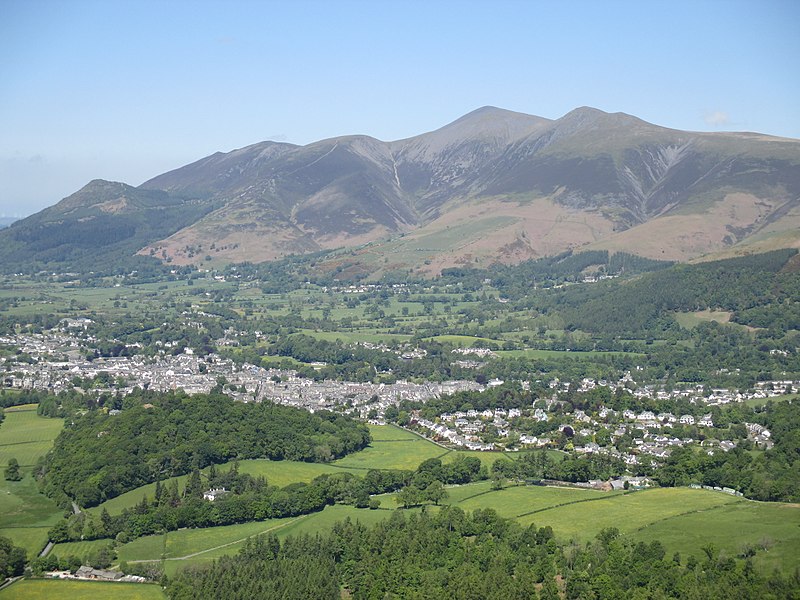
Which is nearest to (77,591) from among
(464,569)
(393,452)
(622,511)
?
(464,569)

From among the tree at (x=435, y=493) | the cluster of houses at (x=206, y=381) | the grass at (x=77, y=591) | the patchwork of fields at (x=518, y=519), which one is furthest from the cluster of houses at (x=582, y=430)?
the grass at (x=77, y=591)

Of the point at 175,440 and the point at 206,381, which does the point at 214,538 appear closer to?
the point at 175,440

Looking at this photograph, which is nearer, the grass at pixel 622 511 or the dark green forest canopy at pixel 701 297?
the grass at pixel 622 511

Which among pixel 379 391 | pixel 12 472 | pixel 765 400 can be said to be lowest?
pixel 765 400

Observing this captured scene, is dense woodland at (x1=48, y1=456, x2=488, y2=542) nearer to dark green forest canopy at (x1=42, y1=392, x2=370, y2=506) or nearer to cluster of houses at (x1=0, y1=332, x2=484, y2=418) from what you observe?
dark green forest canopy at (x1=42, y1=392, x2=370, y2=506)

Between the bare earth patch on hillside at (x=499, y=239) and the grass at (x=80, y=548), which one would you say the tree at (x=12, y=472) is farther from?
the bare earth patch on hillside at (x=499, y=239)

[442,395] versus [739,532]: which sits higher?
[442,395]
